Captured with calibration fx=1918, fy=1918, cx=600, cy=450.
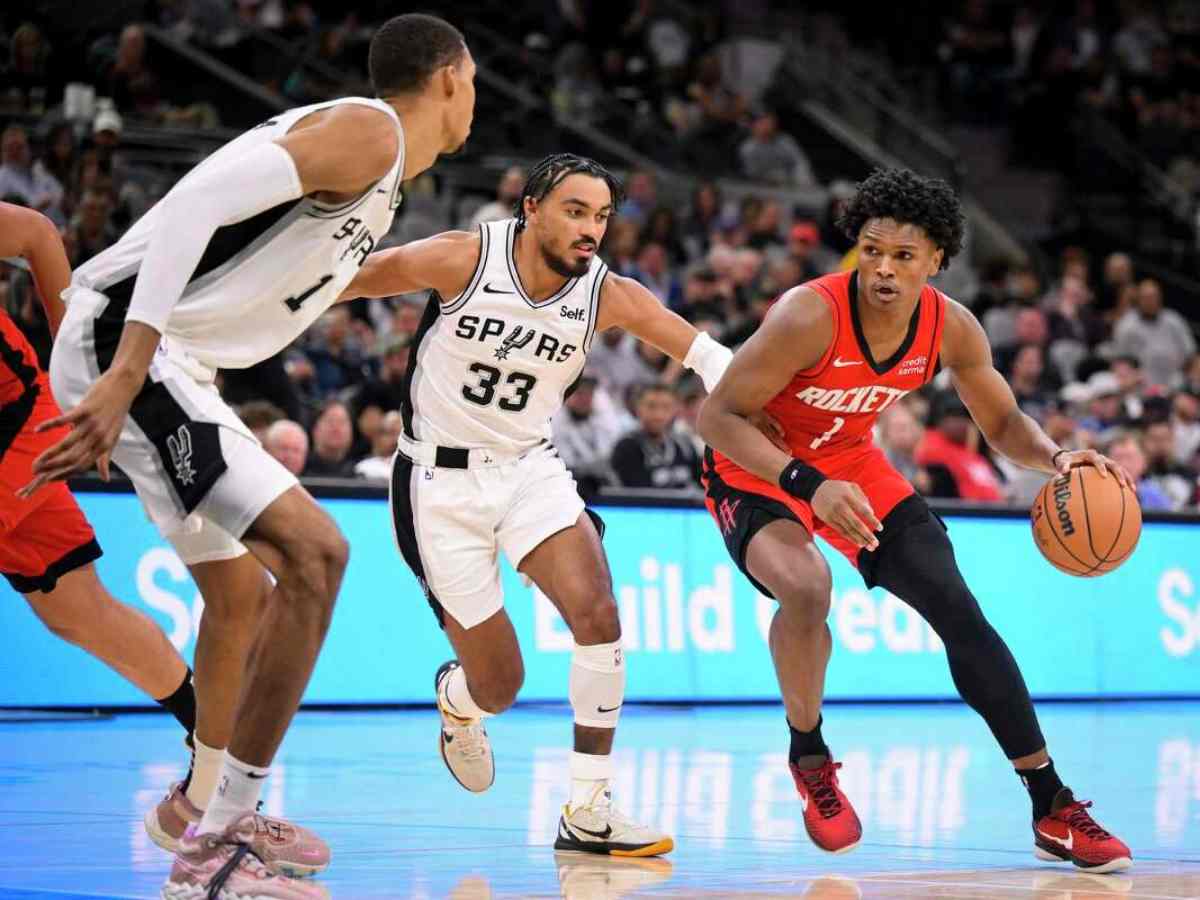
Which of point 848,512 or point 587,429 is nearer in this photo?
point 848,512

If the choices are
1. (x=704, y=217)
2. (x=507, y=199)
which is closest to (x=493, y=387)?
(x=507, y=199)

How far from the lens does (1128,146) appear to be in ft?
78.1

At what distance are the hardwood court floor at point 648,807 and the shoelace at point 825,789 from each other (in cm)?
14

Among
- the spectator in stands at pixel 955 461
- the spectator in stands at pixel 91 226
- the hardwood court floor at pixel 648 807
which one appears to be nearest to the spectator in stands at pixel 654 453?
the spectator in stands at pixel 955 461

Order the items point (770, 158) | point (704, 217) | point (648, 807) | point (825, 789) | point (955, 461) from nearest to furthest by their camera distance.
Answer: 1. point (825, 789)
2. point (648, 807)
3. point (955, 461)
4. point (704, 217)
5. point (770, 158)

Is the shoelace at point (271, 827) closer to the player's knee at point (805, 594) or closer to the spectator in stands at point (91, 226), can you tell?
the player's knee at point (805, 594)

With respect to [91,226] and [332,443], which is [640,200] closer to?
[91,226]

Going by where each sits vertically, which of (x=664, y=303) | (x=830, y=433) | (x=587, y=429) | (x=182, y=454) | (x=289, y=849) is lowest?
(x=587, y=429)

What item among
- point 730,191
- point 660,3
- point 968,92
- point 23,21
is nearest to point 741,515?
point 23,21

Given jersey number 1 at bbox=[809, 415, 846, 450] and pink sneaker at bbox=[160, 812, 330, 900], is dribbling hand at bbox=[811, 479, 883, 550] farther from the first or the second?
pink sneaker at bbox=[160, 812, 330, 900]

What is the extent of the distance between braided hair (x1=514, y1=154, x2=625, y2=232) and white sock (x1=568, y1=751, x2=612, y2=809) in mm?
1723

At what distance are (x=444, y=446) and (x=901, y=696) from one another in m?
6.76

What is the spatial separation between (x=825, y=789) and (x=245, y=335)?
232 centimetres

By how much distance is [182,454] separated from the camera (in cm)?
449
